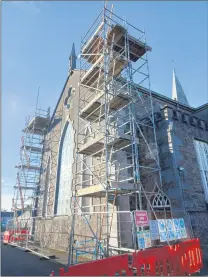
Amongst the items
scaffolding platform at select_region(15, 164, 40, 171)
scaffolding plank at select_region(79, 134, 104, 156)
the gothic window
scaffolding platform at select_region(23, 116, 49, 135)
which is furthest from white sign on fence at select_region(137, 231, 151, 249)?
scaffolding platform at select_region(23, 116, 49, 135)

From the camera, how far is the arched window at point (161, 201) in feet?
32.6

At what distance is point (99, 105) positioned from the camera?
1139 centimetres

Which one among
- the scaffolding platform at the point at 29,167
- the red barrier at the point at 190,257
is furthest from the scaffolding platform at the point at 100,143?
the scaffolding platform at the point at 29,167

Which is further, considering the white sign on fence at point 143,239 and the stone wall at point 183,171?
the stone wall at point 183,171

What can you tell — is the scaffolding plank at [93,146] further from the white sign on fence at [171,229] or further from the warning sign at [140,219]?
the white sign on fence at [171,229]

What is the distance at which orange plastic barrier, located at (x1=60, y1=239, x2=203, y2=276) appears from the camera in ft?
17.3

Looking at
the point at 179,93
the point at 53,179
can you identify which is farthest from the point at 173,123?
the point at 179,93

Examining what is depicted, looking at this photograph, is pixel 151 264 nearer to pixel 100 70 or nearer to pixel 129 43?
pixel 100 70

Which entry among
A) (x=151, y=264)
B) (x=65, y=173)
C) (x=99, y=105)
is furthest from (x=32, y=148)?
Result: (x=151, y=264)

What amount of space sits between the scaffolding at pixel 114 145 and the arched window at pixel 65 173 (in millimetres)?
2795

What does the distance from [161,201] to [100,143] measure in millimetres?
4359

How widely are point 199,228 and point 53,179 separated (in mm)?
13178

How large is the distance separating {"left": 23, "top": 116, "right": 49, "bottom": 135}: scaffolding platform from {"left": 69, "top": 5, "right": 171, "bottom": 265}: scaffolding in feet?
38.4

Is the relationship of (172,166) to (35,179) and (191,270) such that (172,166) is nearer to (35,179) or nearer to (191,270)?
(191,270)
